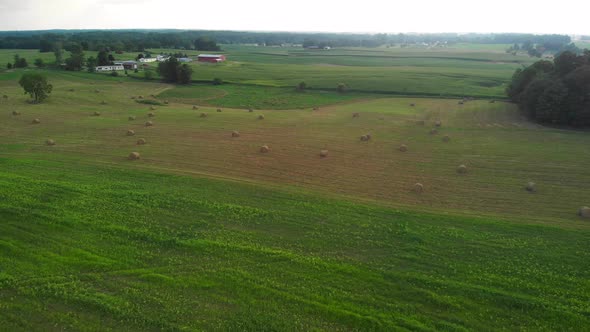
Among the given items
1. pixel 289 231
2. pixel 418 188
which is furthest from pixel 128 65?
pixel 289 231

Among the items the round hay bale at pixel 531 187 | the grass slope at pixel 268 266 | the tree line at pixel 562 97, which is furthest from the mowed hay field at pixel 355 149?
the grass slope at pixel 268 266

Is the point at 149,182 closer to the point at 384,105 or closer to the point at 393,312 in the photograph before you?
the point at 393,312

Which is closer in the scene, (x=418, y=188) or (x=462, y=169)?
(x=418, y=188)

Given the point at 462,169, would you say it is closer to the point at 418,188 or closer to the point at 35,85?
the point at 418,188

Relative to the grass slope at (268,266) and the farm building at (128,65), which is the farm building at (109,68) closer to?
the farm building at (128,65)

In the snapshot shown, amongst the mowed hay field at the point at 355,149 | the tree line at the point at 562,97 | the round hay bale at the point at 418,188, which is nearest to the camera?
→ the round hay bale at the point at 418,188
